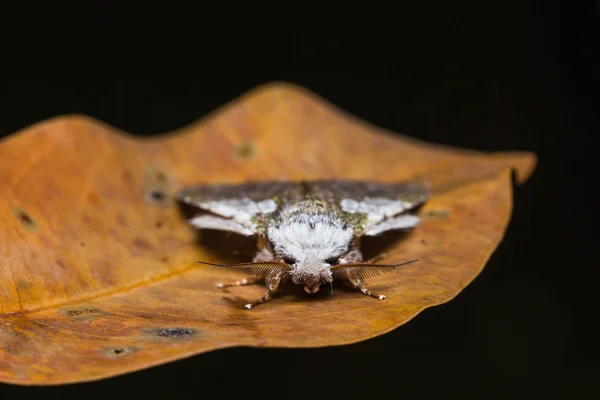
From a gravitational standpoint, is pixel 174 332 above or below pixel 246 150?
below

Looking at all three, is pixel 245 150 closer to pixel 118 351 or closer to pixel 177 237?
pixel 177 237

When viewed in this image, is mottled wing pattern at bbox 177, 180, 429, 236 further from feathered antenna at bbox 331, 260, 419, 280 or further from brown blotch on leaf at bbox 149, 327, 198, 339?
brown blotch on leaf at bbox 149, 327, 198, 339

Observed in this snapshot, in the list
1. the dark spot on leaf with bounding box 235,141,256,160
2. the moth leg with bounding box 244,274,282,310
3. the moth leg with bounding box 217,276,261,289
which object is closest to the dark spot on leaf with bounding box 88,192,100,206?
the moth leg with bounding box 217,276,261,289

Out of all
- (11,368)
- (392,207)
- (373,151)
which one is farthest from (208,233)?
(11,368)

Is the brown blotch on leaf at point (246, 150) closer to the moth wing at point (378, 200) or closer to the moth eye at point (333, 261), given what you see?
the moth wing at point (378, 200)

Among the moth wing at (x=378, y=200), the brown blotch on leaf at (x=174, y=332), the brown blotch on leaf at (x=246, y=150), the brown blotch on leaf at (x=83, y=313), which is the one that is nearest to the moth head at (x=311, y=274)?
the moth wing at (x=378, y=200)

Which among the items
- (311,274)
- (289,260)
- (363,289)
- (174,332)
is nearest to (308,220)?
(289,260)
